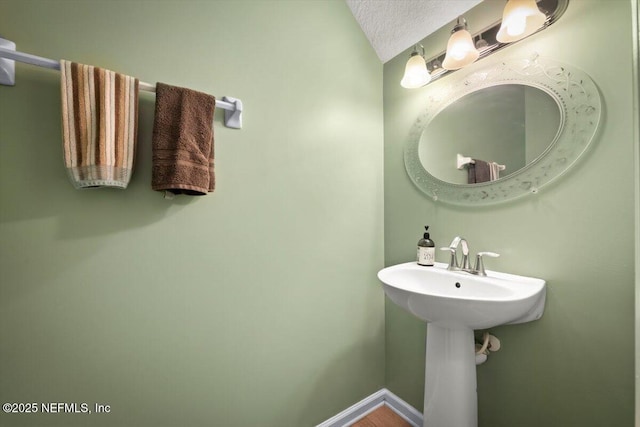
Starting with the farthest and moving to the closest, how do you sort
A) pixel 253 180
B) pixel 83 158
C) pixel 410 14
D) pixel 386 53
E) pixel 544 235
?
pixel 386 53
pixel 410 14
pixel 253 180
pixel 544 235
pixel 83 158

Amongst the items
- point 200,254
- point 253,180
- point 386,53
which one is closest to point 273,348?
point 200,254

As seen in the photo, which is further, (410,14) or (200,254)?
(410,14)

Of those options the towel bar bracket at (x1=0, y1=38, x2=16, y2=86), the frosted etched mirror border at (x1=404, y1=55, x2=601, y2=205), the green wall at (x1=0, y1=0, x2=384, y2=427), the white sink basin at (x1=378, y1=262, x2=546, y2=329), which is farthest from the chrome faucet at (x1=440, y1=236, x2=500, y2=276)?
the towel bar bracket at (x1=0, y1=38, x2=16, y2=86)

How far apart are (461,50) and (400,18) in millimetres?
447

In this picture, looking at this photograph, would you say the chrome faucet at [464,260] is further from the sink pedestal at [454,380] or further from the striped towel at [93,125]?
the striped towel at [93,125]

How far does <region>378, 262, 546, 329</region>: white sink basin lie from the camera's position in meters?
0.70

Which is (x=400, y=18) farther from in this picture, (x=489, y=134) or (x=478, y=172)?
(x=478, y=172)

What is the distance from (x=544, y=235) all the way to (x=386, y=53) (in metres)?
1.21

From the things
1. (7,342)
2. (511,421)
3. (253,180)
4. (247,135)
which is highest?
(247,135)

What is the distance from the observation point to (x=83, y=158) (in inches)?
25.0

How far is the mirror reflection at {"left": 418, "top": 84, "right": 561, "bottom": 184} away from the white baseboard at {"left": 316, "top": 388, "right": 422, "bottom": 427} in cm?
121

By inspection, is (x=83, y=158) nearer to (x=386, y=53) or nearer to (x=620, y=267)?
(x=386, y=53)

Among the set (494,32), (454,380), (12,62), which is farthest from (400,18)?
(454,380)

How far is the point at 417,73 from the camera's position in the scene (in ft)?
3.66
